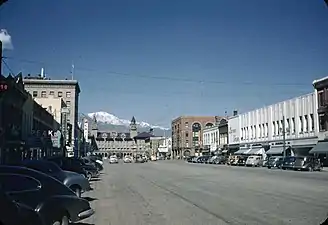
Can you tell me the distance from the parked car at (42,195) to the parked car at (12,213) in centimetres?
88

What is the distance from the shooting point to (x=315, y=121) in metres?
65.5

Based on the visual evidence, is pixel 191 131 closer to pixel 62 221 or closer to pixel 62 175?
pixel 62 175

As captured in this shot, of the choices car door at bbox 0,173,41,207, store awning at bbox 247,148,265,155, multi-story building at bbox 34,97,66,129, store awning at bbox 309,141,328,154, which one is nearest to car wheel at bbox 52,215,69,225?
car door at bbox 0,173,41,207

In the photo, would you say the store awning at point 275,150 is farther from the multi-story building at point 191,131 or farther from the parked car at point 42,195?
the multi-story building at point 191,131

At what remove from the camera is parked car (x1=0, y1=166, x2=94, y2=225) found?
28.3 ft

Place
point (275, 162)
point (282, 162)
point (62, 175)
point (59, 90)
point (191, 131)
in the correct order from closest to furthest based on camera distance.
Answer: point (62, 175)
point (282, 162)
point (275, 162)
point (59, 90)
point (191, 131)

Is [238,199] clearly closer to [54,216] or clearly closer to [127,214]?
[127,214]

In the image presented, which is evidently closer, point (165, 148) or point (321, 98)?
point (321, 98)

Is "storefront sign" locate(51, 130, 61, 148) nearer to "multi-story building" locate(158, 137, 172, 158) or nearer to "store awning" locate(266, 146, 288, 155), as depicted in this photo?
"store awning" locate(266, 146, 288, 155)

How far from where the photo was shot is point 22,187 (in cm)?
901

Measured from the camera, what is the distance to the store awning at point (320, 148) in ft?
199

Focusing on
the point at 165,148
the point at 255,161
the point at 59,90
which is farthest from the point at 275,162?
the point at 165,148

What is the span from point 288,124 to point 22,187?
2695 inches

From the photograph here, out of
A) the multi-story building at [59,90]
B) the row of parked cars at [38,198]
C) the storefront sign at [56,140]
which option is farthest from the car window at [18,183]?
the multi-story building at [59,90]
